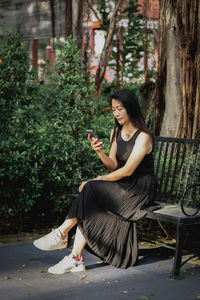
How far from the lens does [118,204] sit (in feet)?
15.3

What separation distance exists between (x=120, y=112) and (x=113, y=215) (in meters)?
0.96

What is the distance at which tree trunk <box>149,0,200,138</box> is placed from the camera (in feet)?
21.5

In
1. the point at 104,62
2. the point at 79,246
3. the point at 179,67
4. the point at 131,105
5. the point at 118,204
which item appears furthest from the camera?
the point at 104,62

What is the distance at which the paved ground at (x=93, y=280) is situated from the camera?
12.8 ft

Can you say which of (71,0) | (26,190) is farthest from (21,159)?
(71,0)

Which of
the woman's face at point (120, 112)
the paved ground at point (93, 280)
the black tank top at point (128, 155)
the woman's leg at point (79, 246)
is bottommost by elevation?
the paved ground at point (93, 280)

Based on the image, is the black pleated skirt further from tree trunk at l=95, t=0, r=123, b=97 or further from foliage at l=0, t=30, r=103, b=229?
tree trunk at l=95, t=0, r=123, b=97

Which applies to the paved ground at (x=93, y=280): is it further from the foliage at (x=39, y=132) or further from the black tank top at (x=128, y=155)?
the foliage at (x=39, y=132)

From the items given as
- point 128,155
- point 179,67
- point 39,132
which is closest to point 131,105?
point 128,155

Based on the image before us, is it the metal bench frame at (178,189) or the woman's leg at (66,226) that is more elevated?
the metal bench frame at (178,189)

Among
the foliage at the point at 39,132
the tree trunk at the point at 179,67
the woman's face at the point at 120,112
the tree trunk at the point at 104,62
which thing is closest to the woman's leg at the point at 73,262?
the woman's face at the point at 120,112

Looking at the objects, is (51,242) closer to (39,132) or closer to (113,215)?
(113,215)

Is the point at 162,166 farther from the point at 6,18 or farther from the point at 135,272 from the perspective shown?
the point at 6,18

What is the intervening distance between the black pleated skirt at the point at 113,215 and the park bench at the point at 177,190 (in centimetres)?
19
